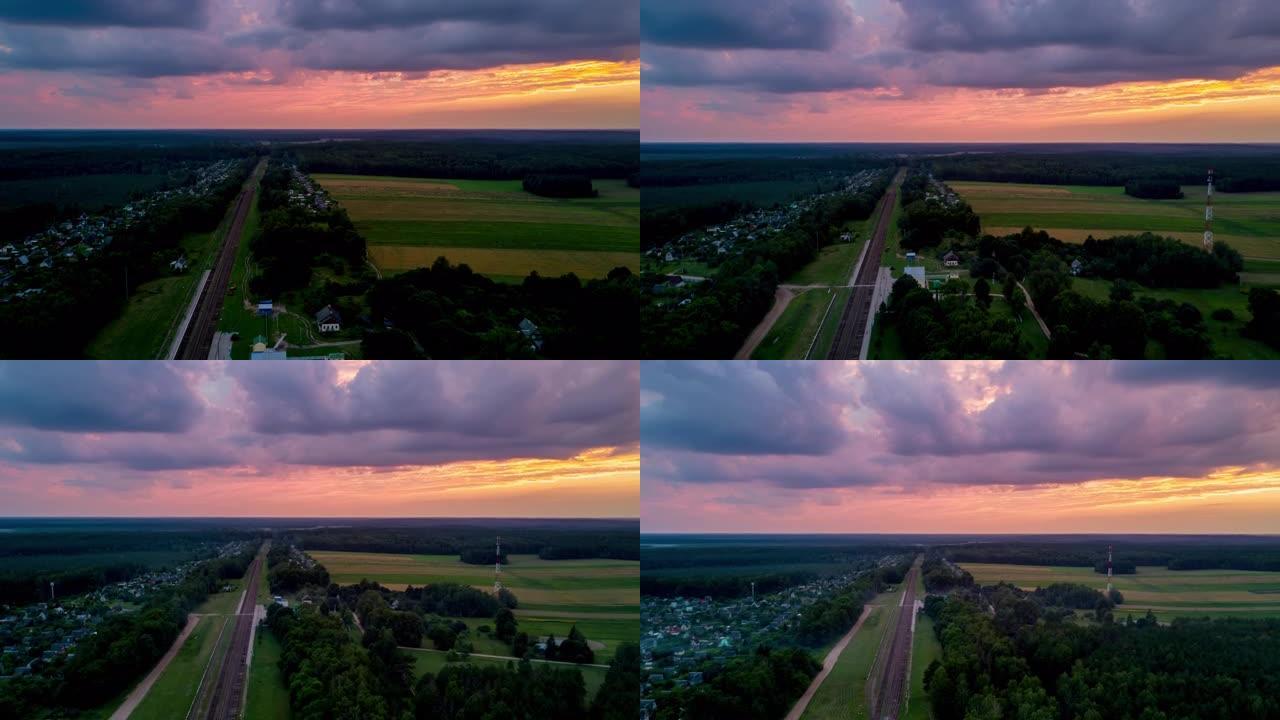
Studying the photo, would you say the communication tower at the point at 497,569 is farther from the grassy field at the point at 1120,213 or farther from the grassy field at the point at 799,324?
the grassy field at the point at 1120,213

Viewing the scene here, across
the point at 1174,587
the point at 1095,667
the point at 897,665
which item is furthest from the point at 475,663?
the point at 1174,587

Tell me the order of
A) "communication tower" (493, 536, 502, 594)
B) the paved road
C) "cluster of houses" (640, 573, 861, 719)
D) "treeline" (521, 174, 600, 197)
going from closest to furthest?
the paved road < "cluster of houses" (640, 573, 861, 719) < "communication tower" (493, 536, 502, 594) < "treeline" (521, 174, 600, 197)

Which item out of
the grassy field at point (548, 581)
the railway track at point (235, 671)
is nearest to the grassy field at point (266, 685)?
the railway track at point (235, 671)

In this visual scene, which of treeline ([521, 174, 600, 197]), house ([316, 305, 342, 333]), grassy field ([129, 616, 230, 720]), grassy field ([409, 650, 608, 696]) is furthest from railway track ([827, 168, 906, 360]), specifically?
grassy field ([129, 616, 230, 720])

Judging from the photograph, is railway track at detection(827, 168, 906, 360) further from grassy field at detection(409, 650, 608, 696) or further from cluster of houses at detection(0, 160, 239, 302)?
cluster of houses at detection(0, 160, 239, 302)

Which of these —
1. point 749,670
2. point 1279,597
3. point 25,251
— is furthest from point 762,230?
point 25,251

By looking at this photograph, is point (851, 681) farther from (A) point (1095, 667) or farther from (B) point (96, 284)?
(B) point (96, 284)

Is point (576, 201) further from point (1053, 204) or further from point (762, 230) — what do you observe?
point (1053, 204)
